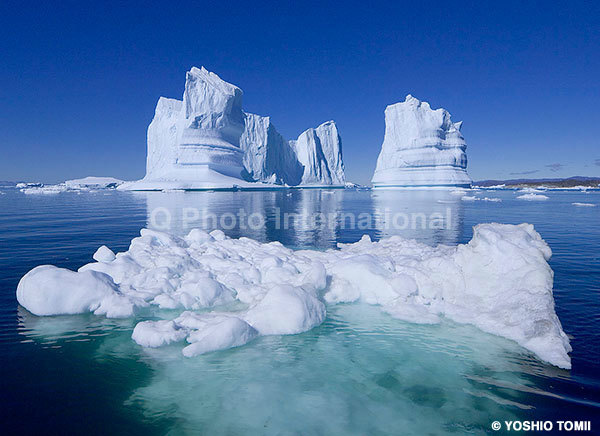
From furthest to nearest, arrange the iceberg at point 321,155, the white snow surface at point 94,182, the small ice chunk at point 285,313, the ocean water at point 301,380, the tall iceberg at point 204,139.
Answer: the iceberg at point 321,155 < the white snow surface at point 94,182 < the tall iceberg at point 204,139 < the small ice chunk at point 285,313 < the ocean water at point 301,380

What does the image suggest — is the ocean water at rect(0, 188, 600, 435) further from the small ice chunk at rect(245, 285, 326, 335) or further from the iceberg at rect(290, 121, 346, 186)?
the iceberg at rect(290, 121, 346, 186)

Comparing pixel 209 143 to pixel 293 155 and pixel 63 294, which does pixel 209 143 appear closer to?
pixel 293 155

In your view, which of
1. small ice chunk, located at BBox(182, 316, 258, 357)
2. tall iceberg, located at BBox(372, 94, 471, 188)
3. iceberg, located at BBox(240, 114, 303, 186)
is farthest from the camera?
iceberg, located at BBox(240, 114, 303, 186)

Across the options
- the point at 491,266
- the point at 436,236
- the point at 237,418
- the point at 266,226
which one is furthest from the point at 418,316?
the point at 266,226

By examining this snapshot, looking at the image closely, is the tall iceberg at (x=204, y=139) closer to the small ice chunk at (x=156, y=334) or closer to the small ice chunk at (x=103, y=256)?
the small ice chunk at (x=103, y=256)

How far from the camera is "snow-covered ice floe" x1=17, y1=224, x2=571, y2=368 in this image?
449 cm

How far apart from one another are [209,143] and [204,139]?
1.08m

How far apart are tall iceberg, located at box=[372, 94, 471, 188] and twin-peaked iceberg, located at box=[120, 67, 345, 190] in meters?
28.9

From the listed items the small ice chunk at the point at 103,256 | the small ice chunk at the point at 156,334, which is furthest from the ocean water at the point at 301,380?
the small ice chunk at the point at 103,256

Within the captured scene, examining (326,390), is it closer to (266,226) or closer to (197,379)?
(197,379)

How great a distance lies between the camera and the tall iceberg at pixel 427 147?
56.2m

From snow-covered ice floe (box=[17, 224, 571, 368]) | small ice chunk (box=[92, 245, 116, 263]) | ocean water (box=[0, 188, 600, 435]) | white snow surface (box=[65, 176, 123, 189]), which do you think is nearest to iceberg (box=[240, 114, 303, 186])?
white snow surface (box=[65, 176, 123, 189])

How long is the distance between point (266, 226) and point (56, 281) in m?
10.8

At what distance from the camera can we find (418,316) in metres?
5.27
